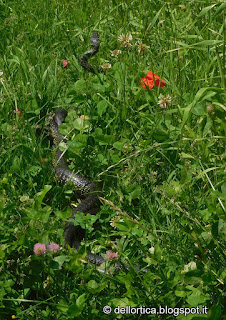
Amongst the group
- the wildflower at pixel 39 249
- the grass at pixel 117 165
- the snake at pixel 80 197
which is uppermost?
the wildflower at pixel 39 249

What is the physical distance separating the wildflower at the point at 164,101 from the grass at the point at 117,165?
5 cm

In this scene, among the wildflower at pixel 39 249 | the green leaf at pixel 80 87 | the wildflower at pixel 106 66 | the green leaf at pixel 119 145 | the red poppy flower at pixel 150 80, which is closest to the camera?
the wildflower at pixel 39 249

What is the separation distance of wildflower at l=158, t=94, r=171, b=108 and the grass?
5 centimetres

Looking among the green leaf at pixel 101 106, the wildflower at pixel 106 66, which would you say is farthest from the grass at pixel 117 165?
the wildflower at pixel 106 66

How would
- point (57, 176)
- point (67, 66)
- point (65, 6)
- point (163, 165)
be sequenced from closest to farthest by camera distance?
point (163, 165), point (57, 176), point (67, 66), point (65, 6)

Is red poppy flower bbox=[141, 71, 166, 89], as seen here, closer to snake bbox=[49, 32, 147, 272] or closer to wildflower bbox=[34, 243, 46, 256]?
snake bbox=[49, 32, 147, 272]

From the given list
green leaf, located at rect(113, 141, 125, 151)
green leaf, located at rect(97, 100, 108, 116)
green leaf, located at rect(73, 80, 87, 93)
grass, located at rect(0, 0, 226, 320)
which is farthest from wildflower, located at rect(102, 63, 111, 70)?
green leaf, located at rect(113, 141, 125, 151)

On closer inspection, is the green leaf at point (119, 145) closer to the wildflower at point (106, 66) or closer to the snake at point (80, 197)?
the snake at point (80, 197)

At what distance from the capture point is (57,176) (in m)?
3.62

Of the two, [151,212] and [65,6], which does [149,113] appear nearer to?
[151,212]

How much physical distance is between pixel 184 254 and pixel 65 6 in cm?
396

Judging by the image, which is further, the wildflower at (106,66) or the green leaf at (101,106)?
the wildflower at (106,66)

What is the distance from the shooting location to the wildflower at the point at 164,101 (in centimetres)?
349

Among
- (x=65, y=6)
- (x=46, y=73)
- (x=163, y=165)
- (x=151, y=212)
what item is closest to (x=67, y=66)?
(x=46, y=73)
